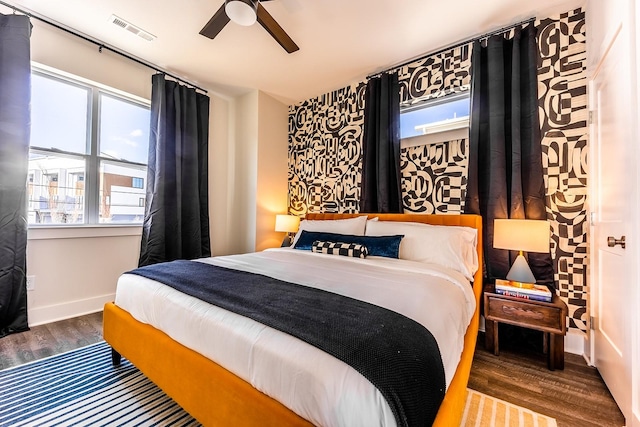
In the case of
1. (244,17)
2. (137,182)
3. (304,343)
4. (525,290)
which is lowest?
(525,290)

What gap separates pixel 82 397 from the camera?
5.06ft

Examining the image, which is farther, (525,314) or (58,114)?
(58,114)

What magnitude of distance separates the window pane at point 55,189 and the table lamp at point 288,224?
85.2 inches

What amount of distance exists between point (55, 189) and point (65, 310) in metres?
1.20

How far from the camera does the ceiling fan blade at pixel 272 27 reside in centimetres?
198

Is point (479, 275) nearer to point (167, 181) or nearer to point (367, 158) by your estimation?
point (367, 158)

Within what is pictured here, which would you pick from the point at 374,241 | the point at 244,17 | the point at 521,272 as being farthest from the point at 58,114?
the point at 521,272

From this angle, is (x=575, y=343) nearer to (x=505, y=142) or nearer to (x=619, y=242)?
(x=619, y=242)

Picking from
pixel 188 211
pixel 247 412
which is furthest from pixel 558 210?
pixel 188 211

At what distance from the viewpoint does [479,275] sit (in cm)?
230

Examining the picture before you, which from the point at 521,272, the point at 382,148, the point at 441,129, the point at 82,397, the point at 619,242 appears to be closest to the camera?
the point at 619,242

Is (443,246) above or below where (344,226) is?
below

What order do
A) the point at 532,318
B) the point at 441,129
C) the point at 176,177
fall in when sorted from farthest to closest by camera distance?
the point at 176,177 < the point at 441,129 < the point at 532,318

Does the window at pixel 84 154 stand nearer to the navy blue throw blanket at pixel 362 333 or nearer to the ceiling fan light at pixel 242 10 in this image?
the ceiling fan light at pixel 242 10
